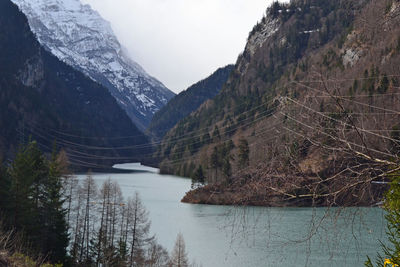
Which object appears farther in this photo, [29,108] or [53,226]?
[29,108]

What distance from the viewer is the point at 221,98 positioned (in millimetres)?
183125

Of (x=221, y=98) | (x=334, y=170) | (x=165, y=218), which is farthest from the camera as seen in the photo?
(x=221, y=98)

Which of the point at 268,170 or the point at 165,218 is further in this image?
the point at 165,218

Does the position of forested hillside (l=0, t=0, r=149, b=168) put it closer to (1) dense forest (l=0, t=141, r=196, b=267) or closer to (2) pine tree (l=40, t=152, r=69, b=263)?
(1) dense forest (l=0, t=141, r=196, b=267)

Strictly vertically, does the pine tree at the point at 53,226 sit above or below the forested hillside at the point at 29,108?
below

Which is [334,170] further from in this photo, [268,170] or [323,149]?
[268,170]

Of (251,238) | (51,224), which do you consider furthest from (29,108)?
(251,238)

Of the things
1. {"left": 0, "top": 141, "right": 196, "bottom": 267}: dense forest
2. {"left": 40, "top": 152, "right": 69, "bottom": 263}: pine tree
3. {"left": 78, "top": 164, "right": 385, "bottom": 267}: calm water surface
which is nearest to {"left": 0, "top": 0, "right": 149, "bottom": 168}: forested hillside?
{"left": 78, "top": 164, "right": 385, "bottom": 267}: calm water surface

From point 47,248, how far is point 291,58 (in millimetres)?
150915

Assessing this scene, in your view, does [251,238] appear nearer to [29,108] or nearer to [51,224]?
[51,224]

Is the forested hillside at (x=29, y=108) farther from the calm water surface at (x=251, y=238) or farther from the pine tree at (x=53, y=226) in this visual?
the pine tree at (x=53, y=226)

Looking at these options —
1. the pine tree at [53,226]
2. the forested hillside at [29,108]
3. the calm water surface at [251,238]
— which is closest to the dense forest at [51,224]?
the pine tree at [53,226]

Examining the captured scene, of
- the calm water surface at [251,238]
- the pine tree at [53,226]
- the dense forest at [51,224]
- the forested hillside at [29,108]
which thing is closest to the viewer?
the dense forest at [51,224]

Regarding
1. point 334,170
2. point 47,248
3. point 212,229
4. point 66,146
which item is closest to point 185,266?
point 47,248
